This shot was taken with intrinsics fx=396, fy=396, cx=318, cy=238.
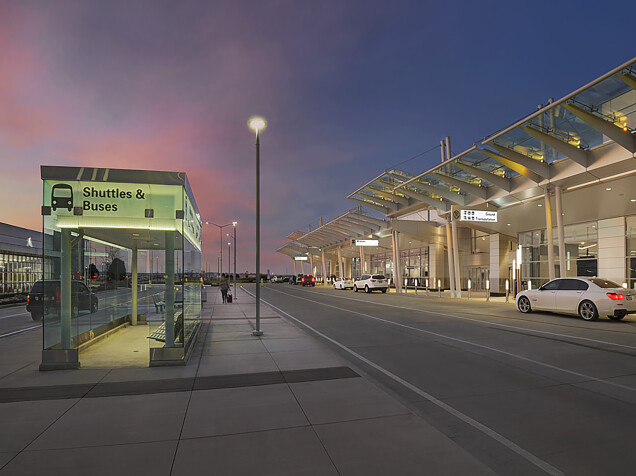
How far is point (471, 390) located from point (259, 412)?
3285 mm

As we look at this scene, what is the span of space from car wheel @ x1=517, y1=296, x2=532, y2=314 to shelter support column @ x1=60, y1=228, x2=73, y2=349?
16.9m

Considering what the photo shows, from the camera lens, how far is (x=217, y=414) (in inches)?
198

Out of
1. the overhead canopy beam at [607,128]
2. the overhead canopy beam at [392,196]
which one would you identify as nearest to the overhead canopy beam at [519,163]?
the overhead canopy beam at [607,128]

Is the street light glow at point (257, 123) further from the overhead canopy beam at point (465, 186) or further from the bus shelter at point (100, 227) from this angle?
the overhead canopy beam at point (465, 186)

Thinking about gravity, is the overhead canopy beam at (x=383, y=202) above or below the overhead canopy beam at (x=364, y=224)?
above

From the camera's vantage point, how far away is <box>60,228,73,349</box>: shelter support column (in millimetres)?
7715

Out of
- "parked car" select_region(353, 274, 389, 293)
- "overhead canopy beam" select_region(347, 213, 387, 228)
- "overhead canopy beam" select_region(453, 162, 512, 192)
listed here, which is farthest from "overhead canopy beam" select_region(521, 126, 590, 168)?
"overhead canopy beam" select_region(347, 213, 387, 228)

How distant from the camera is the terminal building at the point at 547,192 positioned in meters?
16.6

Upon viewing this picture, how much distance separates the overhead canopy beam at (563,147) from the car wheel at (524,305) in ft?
23.9

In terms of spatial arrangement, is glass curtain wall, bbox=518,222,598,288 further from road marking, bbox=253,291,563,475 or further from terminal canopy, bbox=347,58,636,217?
road marking, bbox=253,291,563,475

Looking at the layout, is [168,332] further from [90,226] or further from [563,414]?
[563,414]

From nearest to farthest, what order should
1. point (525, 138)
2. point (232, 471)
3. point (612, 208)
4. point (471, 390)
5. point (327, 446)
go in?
point (232, 471) < point (327, 446) < point (471, 390) < point (525, 138) < point (612, 208)

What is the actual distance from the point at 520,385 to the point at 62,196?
891cm

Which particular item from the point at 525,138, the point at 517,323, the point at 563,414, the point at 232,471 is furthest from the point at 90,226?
the point at 525,138
